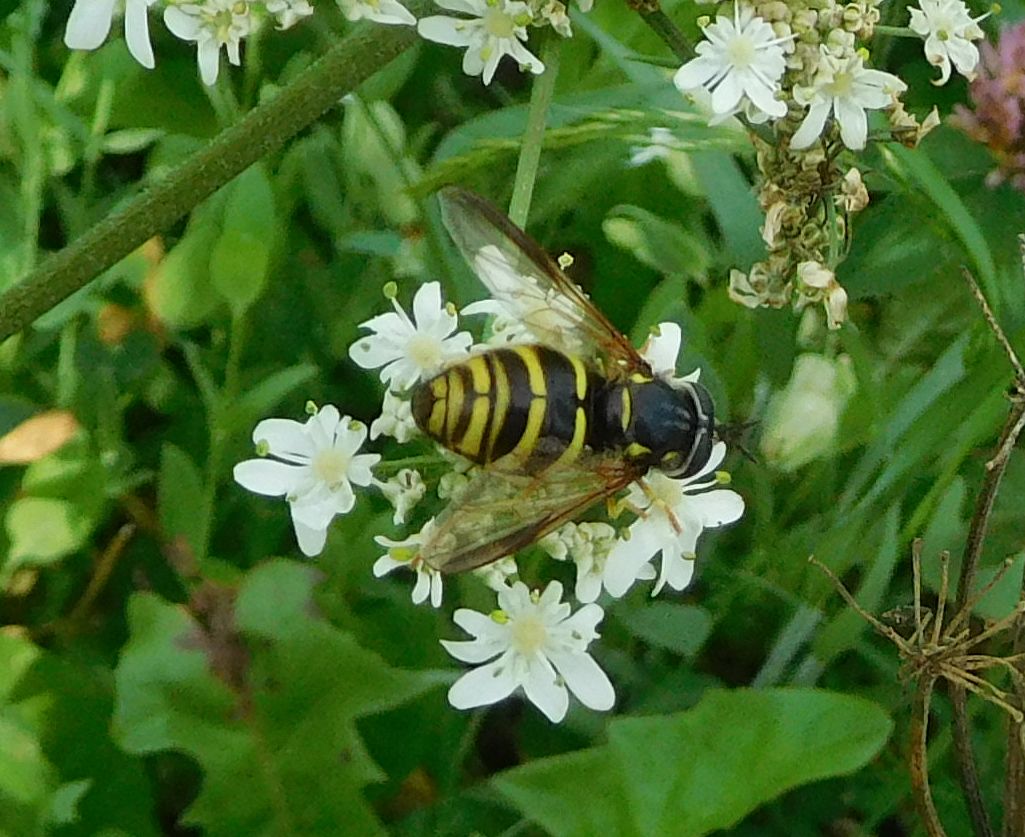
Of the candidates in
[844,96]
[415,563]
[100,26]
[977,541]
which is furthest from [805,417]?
[100,26]

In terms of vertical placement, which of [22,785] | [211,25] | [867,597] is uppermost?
[211,25]

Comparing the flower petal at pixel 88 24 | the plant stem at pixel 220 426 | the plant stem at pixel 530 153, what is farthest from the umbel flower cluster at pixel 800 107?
the plant stem at pixel 220 426

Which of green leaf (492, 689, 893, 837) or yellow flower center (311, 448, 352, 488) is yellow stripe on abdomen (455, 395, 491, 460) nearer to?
yellow flower center (311, 448, 352, 488)

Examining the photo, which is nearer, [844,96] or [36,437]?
→ [844,96]

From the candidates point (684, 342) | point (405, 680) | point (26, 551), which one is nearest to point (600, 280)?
point (684, 342)

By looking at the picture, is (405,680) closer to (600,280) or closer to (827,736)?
(827,736)

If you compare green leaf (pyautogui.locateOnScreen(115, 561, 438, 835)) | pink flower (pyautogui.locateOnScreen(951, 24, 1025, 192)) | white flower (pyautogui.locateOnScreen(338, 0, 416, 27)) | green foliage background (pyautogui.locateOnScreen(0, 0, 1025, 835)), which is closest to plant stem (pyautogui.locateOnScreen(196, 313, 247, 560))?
green foliage background (pyautogui.locateOnScreen(0, 0, 1025, 835))

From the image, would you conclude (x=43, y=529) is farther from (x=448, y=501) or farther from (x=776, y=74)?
(x=776, y=74)

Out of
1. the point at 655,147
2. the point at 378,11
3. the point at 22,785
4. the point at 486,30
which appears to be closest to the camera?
the point at 378,11
